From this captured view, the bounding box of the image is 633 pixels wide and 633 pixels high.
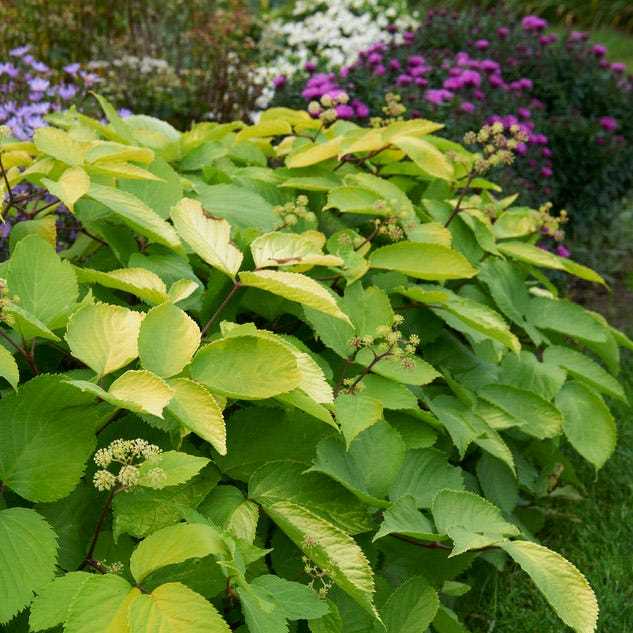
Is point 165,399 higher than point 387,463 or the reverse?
higher

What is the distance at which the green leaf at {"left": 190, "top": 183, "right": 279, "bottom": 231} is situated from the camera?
1953 mm

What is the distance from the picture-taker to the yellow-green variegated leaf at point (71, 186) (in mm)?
1610

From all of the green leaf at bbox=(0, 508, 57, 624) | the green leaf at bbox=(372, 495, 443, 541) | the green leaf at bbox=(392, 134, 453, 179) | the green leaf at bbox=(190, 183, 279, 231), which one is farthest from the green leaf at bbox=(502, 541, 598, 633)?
the green leaf at bbox=(392, 134, 453, 179)

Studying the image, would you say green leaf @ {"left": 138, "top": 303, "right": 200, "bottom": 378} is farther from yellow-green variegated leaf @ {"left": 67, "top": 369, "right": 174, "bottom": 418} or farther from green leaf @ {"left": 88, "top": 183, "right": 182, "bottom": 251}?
green leaf @ {"left": 88, "top": 183, "right": 182, "bottom": 251}

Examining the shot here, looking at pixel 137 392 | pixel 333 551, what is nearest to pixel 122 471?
pixel 137 392

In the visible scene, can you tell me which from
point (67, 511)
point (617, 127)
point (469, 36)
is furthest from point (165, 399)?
point (469, 36)

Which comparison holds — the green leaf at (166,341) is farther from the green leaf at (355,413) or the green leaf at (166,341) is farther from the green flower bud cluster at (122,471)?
the green leaf at (355,413)

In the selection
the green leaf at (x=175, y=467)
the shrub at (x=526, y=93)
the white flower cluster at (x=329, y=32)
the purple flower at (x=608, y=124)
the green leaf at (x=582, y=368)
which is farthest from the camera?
the white flower cluster at (x=329, y=32)

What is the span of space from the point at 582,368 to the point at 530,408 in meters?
0.25

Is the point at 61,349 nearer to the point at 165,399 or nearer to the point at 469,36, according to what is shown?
the point at 165,399

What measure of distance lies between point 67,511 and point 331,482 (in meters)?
0.41

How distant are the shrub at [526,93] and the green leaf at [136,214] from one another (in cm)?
232

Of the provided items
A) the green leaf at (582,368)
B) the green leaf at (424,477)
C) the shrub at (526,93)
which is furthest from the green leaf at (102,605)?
the shrub at (526,93)

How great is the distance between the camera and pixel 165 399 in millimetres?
1188
